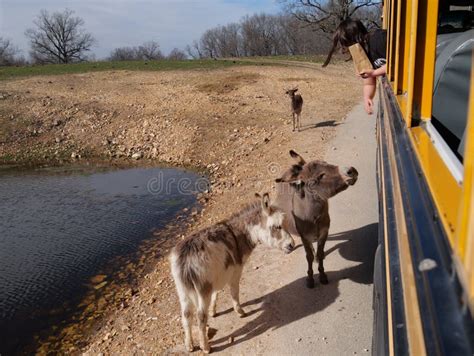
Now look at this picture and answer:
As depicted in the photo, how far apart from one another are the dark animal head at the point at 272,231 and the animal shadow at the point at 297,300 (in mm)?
694

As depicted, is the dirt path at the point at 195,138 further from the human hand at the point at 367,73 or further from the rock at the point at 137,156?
the human hand at the point at 367,73

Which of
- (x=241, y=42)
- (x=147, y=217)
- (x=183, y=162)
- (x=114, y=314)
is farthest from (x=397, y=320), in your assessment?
(x=241, y=42)

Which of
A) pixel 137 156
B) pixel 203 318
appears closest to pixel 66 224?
pixel 137 156

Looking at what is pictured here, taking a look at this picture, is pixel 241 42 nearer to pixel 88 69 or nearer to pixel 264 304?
pixel 88 69

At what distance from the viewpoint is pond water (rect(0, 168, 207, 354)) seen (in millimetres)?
5910

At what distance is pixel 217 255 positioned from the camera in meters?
3.86

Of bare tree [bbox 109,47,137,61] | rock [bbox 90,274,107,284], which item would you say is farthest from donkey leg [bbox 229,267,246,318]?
bare tree [bbox 109,47,137,61]

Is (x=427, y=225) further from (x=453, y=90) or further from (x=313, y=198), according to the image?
(x=313, y=198)

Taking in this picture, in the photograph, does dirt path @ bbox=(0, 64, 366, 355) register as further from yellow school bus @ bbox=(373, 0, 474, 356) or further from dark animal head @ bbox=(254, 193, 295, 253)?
yellow school bus @ bbox=(373, 0, 474, 356)

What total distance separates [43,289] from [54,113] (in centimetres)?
1168

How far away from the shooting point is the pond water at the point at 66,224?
591 centimetres

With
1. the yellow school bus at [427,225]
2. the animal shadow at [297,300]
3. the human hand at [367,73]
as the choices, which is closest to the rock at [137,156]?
the animal shadow at [297,300]

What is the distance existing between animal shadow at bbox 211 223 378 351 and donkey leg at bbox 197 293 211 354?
0.13 meters

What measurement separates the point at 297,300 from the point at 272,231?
3.01ft
